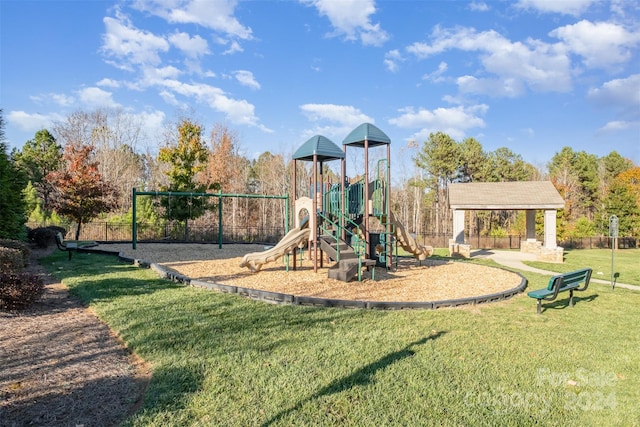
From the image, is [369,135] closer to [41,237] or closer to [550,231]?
[550,231]

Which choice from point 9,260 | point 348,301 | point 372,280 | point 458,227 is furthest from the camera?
point 458,227

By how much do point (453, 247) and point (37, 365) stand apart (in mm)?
17923

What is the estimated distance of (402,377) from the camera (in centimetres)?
387

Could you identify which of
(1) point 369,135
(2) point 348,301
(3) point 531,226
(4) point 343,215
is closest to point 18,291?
(2) point 348,301

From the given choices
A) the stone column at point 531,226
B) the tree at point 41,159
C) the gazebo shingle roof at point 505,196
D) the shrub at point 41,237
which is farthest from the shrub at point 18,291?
the tree at point 41,159

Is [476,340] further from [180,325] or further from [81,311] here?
[81,311]

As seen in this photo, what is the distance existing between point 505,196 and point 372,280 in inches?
592

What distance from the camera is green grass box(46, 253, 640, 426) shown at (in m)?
3.23

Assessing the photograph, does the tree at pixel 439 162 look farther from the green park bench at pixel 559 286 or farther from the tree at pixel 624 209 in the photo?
the green park bench at pixel 559 286

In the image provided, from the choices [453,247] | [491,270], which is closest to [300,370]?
[491,270]

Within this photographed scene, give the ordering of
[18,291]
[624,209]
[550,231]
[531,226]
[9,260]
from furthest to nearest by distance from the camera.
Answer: [624,209]
[531,226]
[550,231]
[9,260]
[18,291]

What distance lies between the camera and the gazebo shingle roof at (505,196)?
19828 mm

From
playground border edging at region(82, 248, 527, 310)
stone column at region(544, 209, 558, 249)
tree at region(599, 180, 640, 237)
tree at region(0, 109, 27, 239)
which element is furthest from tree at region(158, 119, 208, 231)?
tree at region(599, 180, 640, 237)

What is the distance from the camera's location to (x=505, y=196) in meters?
21.2
